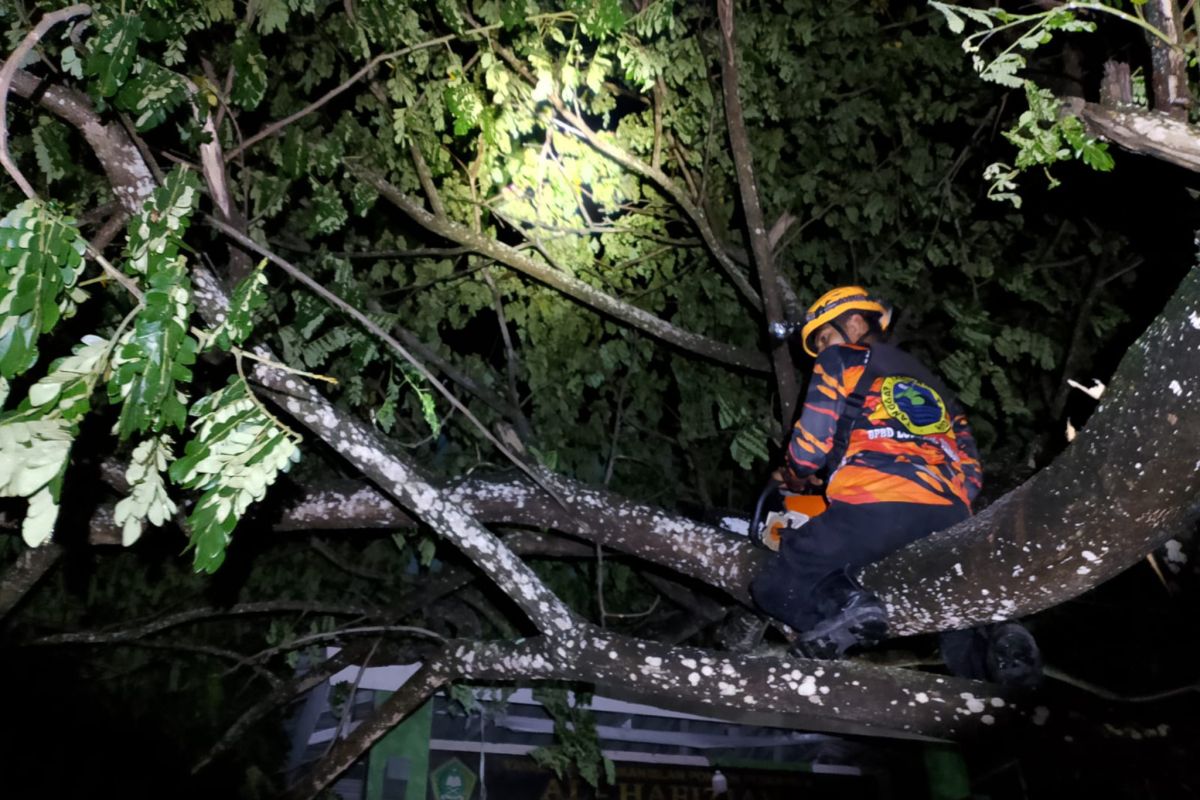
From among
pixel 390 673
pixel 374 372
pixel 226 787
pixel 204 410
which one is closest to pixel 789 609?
pixel 204 410

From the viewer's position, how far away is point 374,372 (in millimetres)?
5980

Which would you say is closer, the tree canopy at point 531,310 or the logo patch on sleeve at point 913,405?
the tree canopy at point 531,310

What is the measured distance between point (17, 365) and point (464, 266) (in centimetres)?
393

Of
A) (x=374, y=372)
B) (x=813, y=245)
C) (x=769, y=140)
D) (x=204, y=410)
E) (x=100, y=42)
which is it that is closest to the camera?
(x=204, y=410)

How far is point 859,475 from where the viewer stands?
353 centimetres

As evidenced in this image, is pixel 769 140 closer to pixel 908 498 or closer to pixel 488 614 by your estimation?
pixel 908 498

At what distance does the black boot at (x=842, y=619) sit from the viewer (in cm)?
304

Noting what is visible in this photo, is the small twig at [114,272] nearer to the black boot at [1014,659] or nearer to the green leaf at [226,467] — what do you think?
the green leaf at [226,467]

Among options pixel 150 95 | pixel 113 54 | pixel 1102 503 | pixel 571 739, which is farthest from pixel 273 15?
pixel 571 739

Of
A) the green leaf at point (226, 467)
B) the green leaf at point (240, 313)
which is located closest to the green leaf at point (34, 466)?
Result: the green leaf at point (226, 467)

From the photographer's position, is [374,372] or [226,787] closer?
[374,372]

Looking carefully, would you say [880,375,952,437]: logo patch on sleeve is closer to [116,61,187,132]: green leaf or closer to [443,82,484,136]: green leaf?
[443,82,484,136]: green leaf

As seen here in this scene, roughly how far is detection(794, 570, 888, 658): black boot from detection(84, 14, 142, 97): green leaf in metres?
2.92

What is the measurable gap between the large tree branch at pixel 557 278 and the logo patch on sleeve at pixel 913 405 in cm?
137
